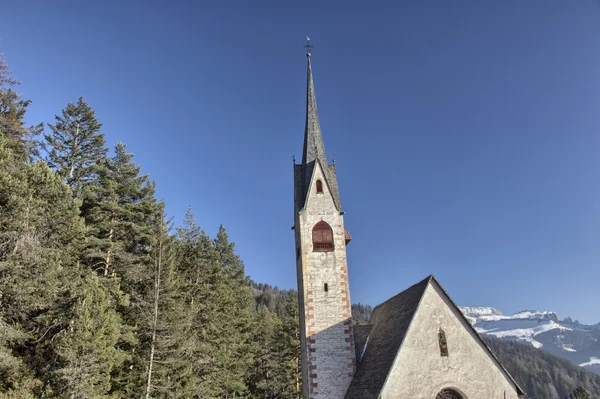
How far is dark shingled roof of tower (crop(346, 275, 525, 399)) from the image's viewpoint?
Answer: 2061 centimetres

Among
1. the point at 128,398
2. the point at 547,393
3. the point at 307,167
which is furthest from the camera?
the point at 547,393

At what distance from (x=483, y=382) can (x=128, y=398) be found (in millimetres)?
18329

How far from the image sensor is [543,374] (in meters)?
167

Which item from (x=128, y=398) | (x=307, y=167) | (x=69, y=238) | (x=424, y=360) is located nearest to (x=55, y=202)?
(x=69, y=238)

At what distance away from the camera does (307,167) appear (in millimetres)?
30500

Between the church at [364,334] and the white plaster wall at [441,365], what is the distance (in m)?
0.04

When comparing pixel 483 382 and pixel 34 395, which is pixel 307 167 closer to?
pixel 483 382

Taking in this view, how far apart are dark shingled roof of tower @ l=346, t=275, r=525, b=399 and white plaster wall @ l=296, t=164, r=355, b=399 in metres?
1.17

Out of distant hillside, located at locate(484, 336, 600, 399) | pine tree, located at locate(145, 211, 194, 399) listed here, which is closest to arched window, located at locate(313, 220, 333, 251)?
pine tree, located at locate(145, 211, 194, 399)

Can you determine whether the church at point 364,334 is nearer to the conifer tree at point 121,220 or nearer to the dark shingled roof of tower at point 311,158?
the dark shingled roof of tower at point 311,158

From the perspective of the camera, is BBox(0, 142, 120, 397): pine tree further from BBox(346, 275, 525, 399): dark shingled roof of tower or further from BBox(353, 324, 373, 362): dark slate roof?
BBox(353, 324, 373, 362): dark slate roof

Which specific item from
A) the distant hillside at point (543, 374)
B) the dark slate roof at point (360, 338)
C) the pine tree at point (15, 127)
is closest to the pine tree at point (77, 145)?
the pine tree at point (15, 127)

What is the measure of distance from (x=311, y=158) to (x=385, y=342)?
14.2 m

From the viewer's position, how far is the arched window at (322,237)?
88.8 ft
